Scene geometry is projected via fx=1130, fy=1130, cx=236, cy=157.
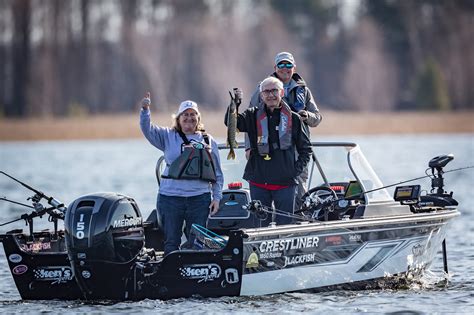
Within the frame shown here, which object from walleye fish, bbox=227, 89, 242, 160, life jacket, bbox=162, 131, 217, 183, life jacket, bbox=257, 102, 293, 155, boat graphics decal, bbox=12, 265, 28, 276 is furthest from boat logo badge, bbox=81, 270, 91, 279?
life jacket, bbox=257, 102, 293, 155

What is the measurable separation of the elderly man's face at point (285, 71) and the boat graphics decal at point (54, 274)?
277cm

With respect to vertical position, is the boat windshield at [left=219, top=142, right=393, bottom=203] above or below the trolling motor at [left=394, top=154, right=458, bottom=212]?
above

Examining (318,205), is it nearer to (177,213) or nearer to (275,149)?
(275,149)

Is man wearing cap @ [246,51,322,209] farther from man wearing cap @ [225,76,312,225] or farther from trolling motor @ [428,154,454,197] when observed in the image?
trolling motor @ [428,154,454,197]

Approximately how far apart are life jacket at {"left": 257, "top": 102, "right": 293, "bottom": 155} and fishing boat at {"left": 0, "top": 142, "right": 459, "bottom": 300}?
0.59m

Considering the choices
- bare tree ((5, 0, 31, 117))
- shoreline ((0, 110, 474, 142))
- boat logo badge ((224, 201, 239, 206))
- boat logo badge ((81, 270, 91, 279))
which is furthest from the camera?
bare tree ((5, 0, 31, 117))

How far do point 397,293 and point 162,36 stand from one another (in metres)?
54.9

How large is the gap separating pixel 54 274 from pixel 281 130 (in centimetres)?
244

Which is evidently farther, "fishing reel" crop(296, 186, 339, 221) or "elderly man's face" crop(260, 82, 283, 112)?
"fishing reel" crop(296, 186, 339, 221)

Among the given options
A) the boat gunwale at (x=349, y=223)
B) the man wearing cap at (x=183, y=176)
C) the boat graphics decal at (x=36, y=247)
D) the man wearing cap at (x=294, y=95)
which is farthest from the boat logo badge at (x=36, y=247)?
the man wearing cap at (x=294, y=95)

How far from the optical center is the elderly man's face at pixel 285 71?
10.8 metres

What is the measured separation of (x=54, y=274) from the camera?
10102mm

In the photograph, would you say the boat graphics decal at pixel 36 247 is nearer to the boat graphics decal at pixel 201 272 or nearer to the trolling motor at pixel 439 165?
the boat graphics decal at pixel 201 272

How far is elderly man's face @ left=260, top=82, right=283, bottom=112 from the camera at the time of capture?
1029 centimetres
